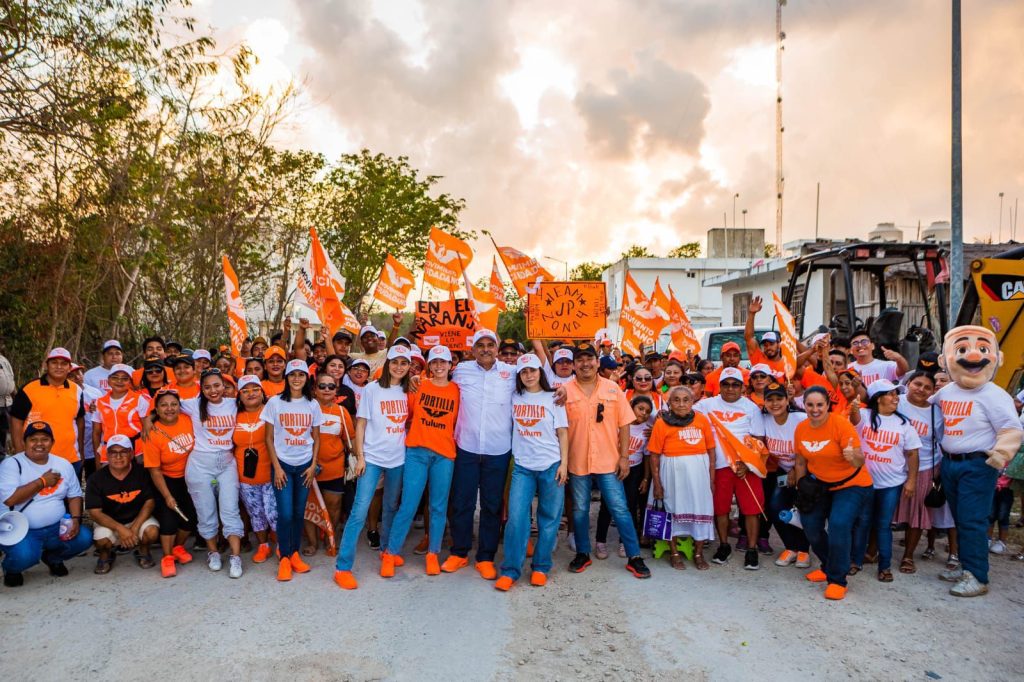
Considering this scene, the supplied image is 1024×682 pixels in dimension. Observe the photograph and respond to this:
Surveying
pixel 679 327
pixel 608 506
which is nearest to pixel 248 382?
pixel 608 506

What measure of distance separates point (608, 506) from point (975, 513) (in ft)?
9.16

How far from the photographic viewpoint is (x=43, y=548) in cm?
599

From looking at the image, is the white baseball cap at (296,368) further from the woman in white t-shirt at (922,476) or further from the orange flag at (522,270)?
the woman in white t-shirt at (922,476)

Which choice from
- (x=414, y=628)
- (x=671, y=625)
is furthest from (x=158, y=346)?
(x=671, y=625)

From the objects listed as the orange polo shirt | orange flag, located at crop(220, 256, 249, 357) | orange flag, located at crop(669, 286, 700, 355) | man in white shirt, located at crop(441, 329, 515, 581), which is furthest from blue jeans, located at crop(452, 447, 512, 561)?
orange flag, located at crop(669, 286, 700, 355)

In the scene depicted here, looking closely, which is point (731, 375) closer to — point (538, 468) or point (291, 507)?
point (538, 468)

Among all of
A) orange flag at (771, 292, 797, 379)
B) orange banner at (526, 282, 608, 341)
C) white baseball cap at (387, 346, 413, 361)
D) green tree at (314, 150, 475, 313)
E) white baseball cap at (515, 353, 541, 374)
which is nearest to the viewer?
white baseball cap at (515, 353, 541, 374)

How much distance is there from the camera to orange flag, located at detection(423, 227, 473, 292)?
30.2 ft

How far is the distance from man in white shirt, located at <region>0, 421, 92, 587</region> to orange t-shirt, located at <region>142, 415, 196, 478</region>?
0.65 meters

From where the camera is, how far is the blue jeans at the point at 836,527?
5766 mm

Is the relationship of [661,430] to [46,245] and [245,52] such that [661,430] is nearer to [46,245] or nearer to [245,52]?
[245,52]

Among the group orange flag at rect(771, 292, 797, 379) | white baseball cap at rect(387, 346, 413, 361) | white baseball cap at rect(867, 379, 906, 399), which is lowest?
white baseball cap at rect(867, 379, 906, 399)

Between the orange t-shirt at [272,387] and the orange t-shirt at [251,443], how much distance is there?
0.70 meters

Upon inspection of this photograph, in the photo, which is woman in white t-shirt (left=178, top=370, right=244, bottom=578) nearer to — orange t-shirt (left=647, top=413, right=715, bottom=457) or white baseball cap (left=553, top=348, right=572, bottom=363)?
white baseball cap (left=553, top=348, right=572, bottom=363)
